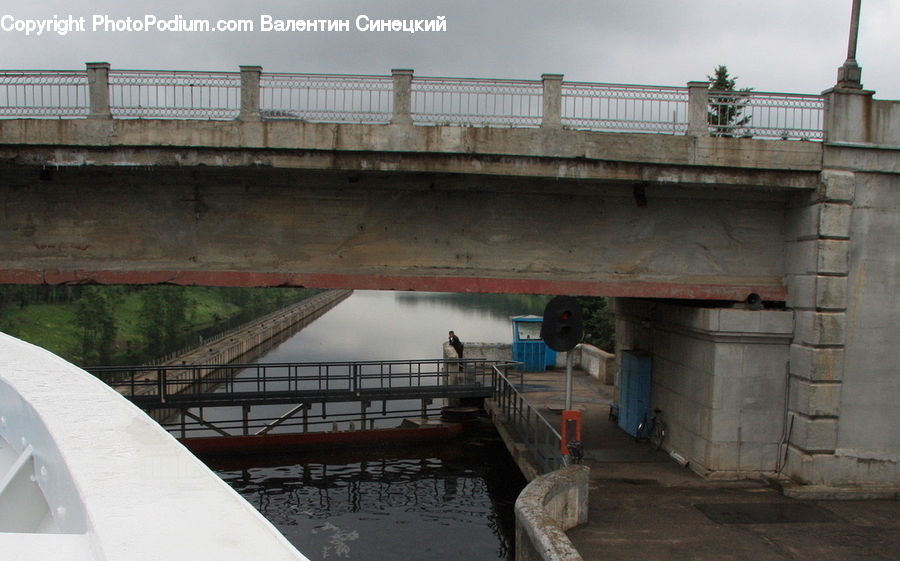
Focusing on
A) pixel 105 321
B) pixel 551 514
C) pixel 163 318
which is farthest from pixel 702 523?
pixel 163 318

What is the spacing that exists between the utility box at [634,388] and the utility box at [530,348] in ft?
25.7

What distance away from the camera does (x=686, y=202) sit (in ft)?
38.0

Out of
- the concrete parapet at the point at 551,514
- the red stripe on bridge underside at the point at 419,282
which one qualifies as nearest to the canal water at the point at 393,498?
the concrete parapet at the point at 551,514

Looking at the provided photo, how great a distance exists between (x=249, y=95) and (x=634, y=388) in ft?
30.5

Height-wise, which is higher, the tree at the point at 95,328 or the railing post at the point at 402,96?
the railing post at the point at 402,96

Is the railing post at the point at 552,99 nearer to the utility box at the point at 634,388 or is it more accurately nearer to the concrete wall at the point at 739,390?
the concrete wall at the point at 739,390

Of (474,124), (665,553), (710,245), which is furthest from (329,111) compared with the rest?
(665,553)

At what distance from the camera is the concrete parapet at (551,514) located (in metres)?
7.00

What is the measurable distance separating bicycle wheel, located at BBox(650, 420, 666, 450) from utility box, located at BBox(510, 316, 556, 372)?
30.0 feet

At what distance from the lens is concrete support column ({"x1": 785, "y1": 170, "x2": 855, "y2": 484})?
10508mm

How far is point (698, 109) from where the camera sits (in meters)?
10.9

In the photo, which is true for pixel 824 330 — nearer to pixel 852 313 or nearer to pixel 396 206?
pixel 852 313

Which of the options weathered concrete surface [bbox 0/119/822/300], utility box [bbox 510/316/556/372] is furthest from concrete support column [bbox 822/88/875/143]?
utility box [bbox 510/316/556/372]

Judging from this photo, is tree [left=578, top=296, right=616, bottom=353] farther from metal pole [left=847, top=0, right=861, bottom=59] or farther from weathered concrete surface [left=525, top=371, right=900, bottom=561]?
metal pole [left=847, top=0, right=861, bottom=59]
